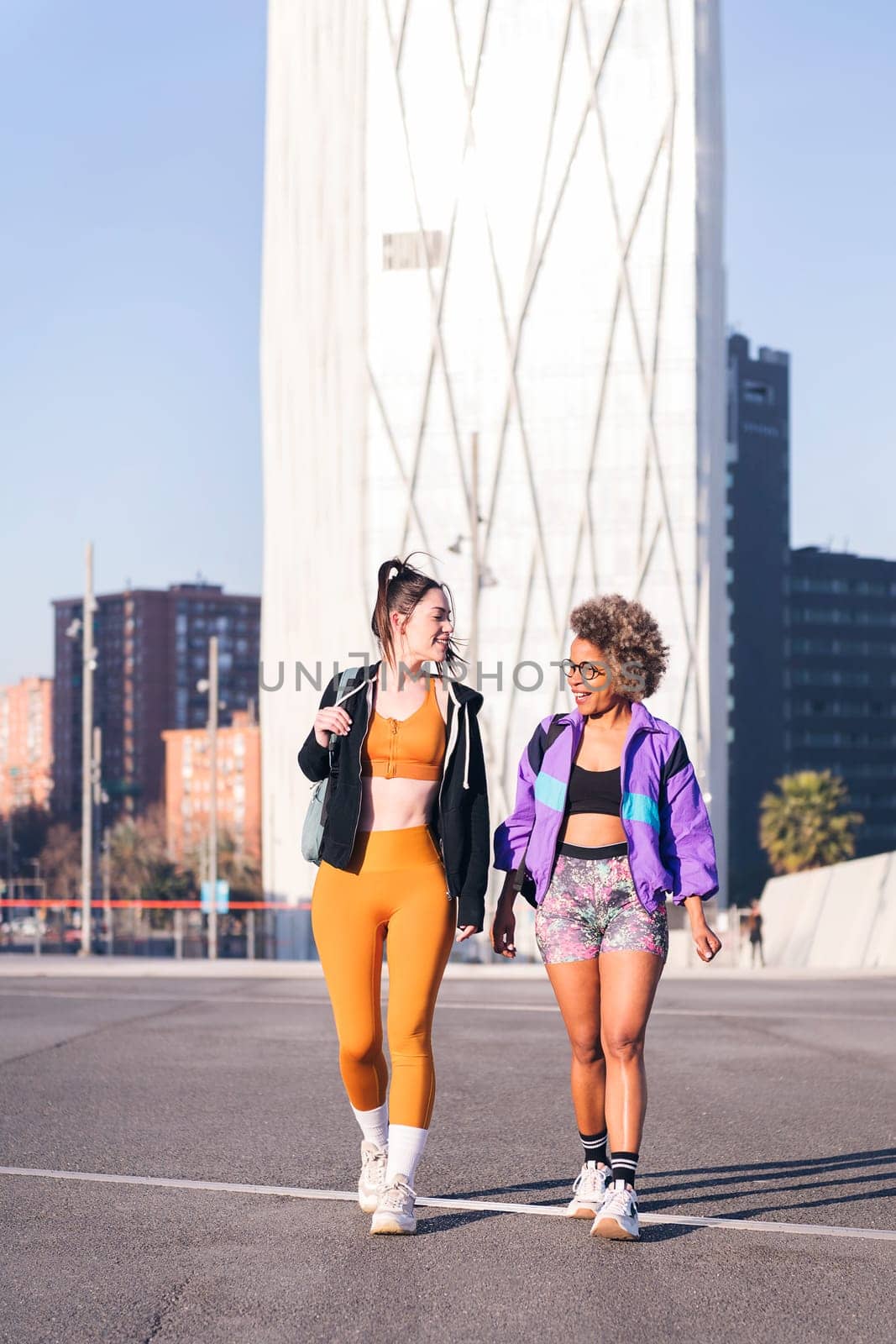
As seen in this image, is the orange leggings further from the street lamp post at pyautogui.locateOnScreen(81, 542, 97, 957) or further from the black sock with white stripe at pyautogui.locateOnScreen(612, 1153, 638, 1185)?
the street lamp post at pyautogui.locateOnScreen(81, 542, 97, 957)

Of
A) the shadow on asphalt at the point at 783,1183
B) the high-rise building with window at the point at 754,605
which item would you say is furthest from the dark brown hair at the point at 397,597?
the high-rise building with window at the point at 754,605

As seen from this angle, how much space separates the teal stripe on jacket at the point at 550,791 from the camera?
505 centimetres

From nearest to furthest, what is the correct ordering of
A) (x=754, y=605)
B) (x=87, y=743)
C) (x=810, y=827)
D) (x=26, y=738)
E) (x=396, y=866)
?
1. (x=396, y=866)
2. (x=87, y=743)
3. (x=810, y=827)
4. (x=754, y=605)
5. (x=26, y=738)

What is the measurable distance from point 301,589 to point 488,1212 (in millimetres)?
58840

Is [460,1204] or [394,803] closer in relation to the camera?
[394,803]

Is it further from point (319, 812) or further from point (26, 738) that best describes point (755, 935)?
point (26, 738)

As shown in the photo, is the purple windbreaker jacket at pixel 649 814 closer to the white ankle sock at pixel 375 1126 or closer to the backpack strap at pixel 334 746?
the backpack strap at pixel 334 746

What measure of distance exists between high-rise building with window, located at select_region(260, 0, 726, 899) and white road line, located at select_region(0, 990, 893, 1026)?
39.7 metres

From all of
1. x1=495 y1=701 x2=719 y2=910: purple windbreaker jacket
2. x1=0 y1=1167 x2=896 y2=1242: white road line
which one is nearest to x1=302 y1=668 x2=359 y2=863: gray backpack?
x1=495 y1=701 x2=719 y2=910: purple windbreaker jacket

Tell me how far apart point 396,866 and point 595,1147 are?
1.08 meters

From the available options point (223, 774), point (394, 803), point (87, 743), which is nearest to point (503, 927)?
point (394, 803)

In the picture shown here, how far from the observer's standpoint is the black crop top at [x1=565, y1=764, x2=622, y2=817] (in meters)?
5.03

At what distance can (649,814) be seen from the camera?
4.96m

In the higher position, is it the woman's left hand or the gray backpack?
the gray backpack
